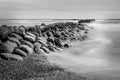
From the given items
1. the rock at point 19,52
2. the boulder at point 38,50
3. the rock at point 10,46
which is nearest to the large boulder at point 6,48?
the rock at point 10,46

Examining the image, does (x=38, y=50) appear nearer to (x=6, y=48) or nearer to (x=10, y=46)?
(x=10, y=46)

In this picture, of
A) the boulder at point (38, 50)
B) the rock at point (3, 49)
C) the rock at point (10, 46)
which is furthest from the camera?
the boulder at point (38, 50)

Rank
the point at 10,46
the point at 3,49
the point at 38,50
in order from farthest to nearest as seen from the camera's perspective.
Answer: the point at 38,50 → the point at 10,46 → the point at 3,49

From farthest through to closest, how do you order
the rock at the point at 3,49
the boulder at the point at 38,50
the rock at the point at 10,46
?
1. the boulder at the point at 38,50
2. the rock at the point at 10,46
3. the rock at the point at 3,49

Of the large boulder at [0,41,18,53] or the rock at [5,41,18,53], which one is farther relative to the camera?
the rock at [5,41,18,53]

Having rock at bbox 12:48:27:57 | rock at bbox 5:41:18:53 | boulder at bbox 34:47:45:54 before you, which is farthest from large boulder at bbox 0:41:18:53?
boulder at bbox 34:47:45:54

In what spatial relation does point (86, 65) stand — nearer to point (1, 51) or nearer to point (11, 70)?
point (11, 70)

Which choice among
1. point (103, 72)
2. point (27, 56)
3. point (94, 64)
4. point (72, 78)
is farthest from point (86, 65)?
point (27, 56)

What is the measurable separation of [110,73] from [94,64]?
70 cm

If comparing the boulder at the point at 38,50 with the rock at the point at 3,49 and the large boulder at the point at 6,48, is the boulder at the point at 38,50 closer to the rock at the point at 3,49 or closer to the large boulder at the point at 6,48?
the large boulder at the point at 6,48

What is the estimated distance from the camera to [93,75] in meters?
3.83

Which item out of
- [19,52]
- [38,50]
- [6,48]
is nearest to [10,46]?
[6,48]

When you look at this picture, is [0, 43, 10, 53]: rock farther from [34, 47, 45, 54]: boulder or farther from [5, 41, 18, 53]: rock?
[34, 47, 45, 54]: boulder

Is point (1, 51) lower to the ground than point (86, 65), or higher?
higher
